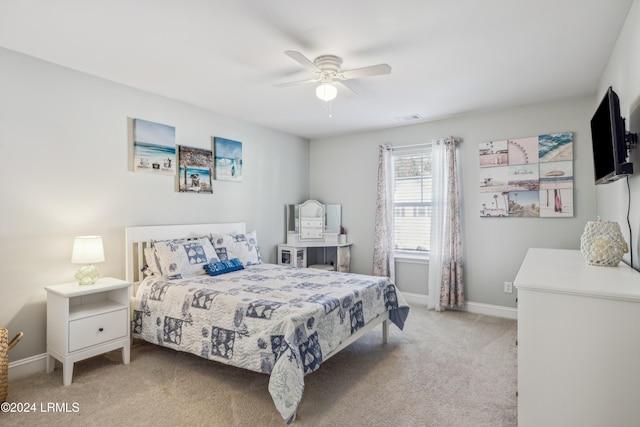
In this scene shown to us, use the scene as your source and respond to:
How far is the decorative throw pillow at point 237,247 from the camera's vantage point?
3.91 metres

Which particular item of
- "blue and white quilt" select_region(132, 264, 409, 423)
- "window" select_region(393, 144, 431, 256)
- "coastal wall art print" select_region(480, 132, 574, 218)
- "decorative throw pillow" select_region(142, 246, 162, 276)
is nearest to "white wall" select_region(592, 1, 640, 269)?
"coastal wall art print" select_region(480, 132, 574, 218)

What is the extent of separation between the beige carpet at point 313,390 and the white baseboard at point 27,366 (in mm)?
76

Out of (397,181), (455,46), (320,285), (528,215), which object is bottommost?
(320,285)

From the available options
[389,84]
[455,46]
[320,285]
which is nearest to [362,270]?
[320,285]

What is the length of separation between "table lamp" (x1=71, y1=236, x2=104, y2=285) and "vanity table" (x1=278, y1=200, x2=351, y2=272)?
261cm

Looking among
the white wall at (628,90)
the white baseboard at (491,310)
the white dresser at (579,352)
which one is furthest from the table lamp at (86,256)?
the white baseboard at (491,310)

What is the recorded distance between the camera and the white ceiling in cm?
213

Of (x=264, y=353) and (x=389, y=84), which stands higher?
(x=389, y=84)

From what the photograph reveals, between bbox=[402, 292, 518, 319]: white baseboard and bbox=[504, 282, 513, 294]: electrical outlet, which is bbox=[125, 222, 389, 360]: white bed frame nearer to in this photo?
bbox=[402, 292, 518, 319]: white baseboard

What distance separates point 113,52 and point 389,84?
238 centimetres

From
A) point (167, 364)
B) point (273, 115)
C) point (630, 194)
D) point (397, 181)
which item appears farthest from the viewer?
point (397, 181)

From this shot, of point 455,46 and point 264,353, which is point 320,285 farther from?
point 455,46

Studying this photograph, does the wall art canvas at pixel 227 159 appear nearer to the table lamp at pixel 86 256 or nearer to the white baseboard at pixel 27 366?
the table lamp at pixel 86 256

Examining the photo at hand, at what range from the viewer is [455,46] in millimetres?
2590
